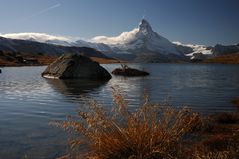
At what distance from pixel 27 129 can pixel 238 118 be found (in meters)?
10.0

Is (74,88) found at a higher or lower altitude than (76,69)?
lower

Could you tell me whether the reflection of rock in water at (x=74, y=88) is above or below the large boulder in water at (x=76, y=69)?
below

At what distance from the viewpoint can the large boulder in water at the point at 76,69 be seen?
48.6m

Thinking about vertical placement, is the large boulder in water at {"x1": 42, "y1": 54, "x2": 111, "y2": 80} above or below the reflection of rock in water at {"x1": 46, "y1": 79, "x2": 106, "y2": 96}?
above

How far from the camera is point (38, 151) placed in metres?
11.4

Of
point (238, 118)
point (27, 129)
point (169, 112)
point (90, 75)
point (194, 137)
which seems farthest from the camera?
point (90, 75)

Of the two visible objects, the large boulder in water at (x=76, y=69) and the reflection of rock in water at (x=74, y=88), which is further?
the large boulder in water at (x=76, y=69)

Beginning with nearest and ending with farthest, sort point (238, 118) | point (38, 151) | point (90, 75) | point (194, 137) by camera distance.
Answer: point (38, 151) < point (194, 137) < point (238, 118) < point (90, 75)

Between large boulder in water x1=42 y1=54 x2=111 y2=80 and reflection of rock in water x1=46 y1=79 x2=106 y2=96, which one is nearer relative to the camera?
reflection of rock in water x1=46 y1=79 x2=106 y2=96

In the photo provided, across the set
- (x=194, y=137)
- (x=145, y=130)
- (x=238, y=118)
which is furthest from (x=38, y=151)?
(x=238, y=118)

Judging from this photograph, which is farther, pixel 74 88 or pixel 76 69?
pixel 76 69

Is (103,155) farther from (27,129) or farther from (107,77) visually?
(107,77)

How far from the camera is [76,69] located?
49062 millimetres

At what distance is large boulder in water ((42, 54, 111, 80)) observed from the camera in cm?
4856
